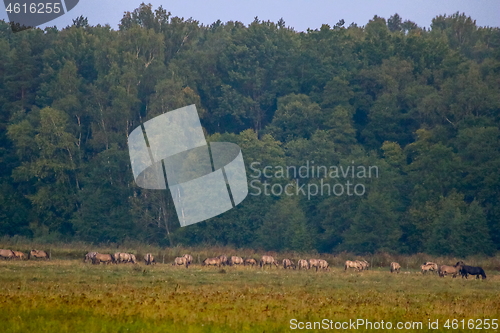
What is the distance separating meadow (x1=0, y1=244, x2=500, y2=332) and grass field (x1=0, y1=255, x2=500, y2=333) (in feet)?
0.07

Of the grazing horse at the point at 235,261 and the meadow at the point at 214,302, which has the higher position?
the meadow at the point at 214,302

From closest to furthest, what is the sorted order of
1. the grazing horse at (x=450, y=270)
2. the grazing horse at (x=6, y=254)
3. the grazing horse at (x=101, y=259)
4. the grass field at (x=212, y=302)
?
the grass field at (x=212, y=302) → the grazing horse at (x=450, y=270) → the grazing horse at (x=6, y=254) → the grazing horse at (x=101, y=259)

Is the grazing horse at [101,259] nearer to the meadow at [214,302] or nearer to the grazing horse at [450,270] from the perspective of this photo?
the meadow at [214,302]

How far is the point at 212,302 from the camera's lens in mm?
17219

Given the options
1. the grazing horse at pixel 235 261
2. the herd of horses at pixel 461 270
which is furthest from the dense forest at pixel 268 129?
the grazing horse at pixel 235 261

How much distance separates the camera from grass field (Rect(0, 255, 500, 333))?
547 inches

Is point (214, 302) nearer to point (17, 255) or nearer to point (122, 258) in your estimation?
point (122, 258)

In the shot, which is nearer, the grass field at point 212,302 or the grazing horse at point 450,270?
the grass field at point 212,302

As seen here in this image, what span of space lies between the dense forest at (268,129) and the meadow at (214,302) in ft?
82.2

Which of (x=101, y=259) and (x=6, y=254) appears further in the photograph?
(x=101, y=259)

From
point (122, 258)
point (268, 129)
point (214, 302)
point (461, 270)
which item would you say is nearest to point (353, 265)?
point (461, 270)

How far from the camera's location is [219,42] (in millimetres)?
80375

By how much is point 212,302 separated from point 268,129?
51.1m

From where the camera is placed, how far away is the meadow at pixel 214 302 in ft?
45.6
